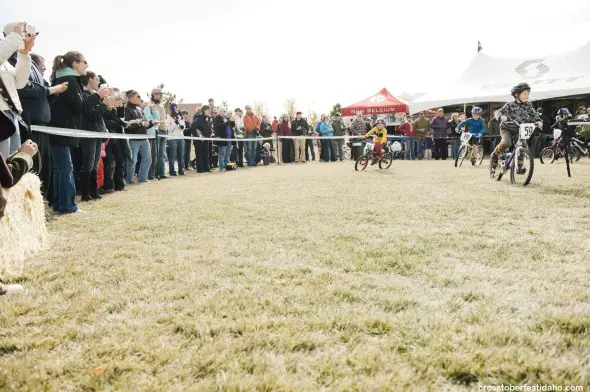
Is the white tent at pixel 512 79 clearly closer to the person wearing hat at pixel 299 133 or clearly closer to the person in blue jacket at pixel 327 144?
the person in blue jacket at pixel 327 144

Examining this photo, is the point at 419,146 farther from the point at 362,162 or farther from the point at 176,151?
the point at 176,151

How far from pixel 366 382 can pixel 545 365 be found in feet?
2.65


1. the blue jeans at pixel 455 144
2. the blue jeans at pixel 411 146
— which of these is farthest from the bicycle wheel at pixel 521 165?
the blue jeans at pixel 411 146

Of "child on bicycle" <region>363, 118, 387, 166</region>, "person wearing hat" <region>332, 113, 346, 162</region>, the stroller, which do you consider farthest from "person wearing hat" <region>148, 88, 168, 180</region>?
"person wearing hat" <region>332, 113, 346, 162</region>

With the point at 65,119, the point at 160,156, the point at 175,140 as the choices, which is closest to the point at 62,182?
the point at 65,119

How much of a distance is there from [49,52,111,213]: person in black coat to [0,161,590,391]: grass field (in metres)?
0.98

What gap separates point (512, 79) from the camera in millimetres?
20438

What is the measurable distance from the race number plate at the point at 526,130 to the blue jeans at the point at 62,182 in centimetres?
802

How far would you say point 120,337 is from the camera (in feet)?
7.29

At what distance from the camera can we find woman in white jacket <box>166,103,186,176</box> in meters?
12.9

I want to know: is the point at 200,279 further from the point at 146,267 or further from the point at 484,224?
the point at 484,224

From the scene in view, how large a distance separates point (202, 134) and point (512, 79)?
1540 centimetres

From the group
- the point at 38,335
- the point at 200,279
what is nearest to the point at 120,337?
the point at 38,335

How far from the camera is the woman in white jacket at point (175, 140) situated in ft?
42.4
